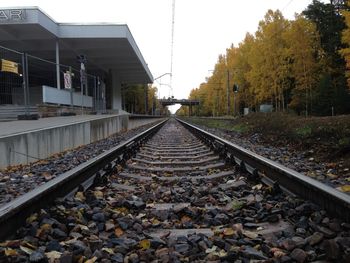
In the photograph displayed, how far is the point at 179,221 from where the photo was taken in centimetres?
418

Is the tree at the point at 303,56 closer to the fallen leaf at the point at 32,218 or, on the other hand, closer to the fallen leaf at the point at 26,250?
the fallen leaf at the point at 32,218

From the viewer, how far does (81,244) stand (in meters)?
3.26

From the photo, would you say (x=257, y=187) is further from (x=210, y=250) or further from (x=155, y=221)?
(x=210, y=250)

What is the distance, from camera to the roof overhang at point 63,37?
96.8 feet

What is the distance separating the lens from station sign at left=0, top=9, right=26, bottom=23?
95.6 ft

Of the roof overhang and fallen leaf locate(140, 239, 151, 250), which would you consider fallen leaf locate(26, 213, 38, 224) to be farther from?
the roof overhang

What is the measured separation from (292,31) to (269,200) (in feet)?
156

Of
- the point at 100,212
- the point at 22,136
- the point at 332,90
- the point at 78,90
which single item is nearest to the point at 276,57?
the point at 332,90

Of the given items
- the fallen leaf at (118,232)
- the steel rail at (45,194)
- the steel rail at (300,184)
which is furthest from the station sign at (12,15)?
the fallen leaf at (118,232)

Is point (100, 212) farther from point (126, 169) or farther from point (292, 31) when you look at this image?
point (292, 31)

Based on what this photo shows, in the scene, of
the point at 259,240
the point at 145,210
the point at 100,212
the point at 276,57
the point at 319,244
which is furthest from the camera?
the point at 276,57

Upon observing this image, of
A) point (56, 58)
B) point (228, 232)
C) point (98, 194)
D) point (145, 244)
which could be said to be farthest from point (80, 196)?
point (56, 58)

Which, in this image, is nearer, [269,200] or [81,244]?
[81,244]

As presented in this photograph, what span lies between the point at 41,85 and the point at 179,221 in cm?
2392
